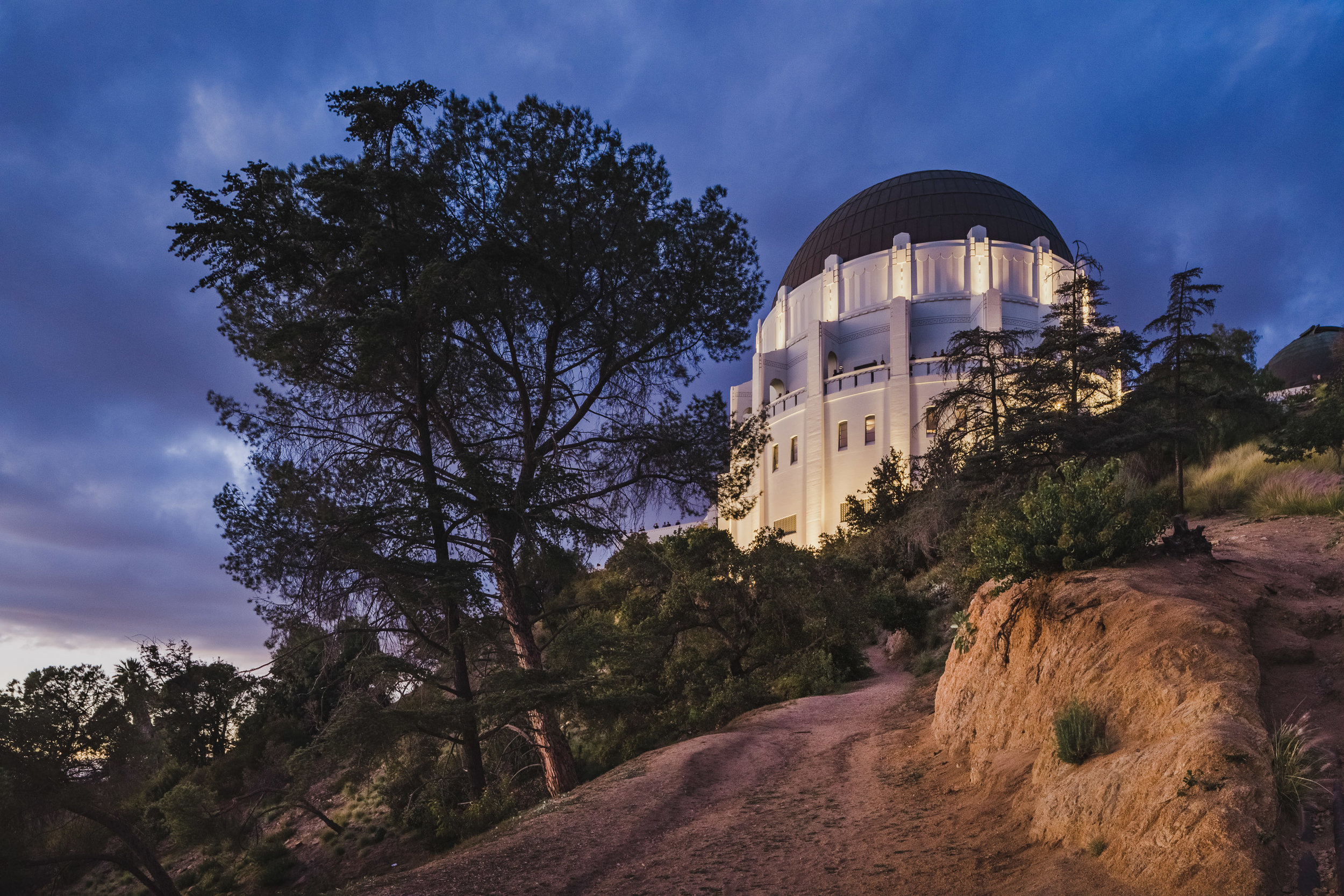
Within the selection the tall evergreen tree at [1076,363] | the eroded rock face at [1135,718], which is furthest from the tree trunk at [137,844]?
the tall evergreen tree at [1076,363]

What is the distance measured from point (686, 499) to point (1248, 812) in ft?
30.8

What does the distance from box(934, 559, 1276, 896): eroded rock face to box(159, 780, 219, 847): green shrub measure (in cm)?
1363

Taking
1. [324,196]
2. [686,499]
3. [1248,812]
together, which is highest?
[324,196]

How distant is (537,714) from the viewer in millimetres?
10922

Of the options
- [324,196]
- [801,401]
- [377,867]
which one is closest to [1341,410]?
[324,196]

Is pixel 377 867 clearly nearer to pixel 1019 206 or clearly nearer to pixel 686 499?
pixel 686 499

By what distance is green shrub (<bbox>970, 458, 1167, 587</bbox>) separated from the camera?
24.7 feet

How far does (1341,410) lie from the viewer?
→ 598 inches

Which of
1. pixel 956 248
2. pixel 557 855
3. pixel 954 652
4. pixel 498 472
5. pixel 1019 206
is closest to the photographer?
pixel 557 855

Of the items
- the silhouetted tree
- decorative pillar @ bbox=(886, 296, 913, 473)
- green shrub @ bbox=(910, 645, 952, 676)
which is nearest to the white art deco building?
decorative pillar @ bbox=(886, 296, 913, 473)

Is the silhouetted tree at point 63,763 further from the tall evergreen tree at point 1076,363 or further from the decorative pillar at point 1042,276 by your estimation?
the decorative pillar at point 1042,276

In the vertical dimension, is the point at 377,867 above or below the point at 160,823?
above

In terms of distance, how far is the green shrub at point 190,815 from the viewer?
50.7 feet

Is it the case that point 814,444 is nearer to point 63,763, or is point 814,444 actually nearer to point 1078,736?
point 63,763
